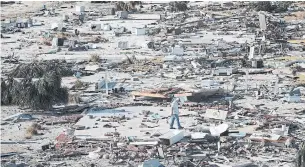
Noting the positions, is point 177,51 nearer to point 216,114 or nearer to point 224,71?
point 224,71

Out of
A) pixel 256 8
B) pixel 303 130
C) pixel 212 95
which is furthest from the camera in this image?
pixel 256 8

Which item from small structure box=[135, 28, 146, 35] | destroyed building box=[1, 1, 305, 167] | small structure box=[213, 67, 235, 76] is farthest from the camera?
small structure box=[135, 28, 146, 35]

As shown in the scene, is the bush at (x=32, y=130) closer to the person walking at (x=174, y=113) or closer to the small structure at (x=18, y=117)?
the small structure at (x=18, y=117)

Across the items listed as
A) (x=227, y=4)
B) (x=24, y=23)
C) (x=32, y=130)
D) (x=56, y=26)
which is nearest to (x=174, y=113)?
(x=32, y=130)

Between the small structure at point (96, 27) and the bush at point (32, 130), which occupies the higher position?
the small structure at point (96, 27)

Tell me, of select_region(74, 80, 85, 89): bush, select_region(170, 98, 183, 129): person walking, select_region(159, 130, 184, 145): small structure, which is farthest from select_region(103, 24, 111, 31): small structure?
select_region(159, 130, 184, 145): small structure

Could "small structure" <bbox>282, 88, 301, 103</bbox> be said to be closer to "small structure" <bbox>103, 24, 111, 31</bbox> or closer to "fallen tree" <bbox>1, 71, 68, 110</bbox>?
"fallen tree" <bbox>1, 71, 68, 110</bbox>

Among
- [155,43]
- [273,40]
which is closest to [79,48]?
[155,43]

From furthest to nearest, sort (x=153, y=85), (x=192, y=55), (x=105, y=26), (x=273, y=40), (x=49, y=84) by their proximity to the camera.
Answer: (x=105, y=26) → (x=273, y=40) → (x=192, y=55) → (x=153, y=85) → (x=49, y=84)

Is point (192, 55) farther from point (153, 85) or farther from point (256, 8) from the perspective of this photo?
point (256, 8)

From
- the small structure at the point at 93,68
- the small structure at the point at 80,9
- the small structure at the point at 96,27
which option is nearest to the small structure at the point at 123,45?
the small structure at the point at 93,68

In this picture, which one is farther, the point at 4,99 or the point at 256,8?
the point at 256,8
